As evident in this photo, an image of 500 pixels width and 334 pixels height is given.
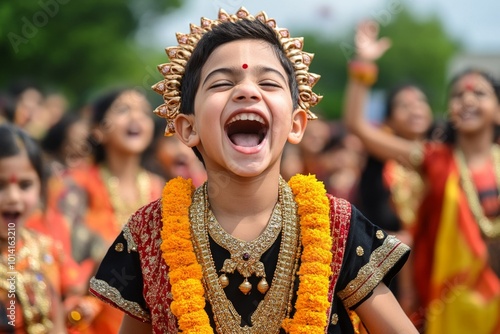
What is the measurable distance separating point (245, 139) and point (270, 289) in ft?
1.43

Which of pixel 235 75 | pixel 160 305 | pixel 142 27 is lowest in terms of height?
pixel 160 305

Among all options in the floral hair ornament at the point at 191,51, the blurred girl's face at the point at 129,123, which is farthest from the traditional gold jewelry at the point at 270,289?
the blurred girl's face at the point at 129,123

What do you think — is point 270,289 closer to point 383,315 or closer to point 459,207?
point 383,315

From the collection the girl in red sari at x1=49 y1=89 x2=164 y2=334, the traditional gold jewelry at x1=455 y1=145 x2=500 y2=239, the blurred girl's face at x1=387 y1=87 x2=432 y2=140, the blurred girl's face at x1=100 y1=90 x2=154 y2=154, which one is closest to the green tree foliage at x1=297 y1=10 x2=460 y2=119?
the blurred girl's face at x1=387 y1=87 x2=432 y2=140

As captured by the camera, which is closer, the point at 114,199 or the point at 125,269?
the point at 125,269

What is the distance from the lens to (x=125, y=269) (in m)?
2.85

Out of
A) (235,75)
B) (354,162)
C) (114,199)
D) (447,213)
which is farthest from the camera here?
(354,162)

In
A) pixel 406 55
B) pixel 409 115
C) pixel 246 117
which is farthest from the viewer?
pixel 406 55

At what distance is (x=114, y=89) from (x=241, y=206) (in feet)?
12.9

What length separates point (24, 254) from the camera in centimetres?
421

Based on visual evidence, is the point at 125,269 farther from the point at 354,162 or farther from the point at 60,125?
the point at 354,162

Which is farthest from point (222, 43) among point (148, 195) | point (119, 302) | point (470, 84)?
point (148, 195)

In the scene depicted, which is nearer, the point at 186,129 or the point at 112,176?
the point at 186,129

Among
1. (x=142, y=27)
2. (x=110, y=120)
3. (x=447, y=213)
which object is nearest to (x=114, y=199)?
(x=110, y=120)
